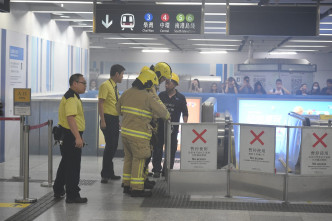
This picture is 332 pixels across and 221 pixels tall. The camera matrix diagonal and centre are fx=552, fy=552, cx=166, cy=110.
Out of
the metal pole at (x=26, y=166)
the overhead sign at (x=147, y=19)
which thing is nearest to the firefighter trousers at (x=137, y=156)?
the metal pole at (x=26, y=166)

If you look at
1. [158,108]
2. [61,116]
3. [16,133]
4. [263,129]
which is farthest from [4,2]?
[16,133]

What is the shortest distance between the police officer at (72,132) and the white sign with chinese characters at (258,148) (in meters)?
2.11

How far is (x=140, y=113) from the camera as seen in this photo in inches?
283

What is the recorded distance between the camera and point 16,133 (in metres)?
11.2

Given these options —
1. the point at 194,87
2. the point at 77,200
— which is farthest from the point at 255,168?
the point at 194,87

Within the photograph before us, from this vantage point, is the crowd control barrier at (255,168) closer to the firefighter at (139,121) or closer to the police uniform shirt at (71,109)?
the firefighter at (139,121)

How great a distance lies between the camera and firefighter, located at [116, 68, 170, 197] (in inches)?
282

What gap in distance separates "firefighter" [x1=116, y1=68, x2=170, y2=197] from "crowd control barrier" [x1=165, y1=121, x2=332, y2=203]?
364 mm

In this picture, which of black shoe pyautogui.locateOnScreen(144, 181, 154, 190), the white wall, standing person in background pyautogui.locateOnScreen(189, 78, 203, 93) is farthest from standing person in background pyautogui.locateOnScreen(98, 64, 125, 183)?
the white wall

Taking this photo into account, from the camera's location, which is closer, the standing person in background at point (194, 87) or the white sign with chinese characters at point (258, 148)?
the white sign with chinese characters at point (258, 148)

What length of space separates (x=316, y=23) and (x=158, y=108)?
3.78m

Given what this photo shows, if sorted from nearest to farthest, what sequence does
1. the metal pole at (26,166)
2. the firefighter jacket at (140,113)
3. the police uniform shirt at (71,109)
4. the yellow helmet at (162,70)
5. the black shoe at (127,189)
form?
1. the police uniform shirt at (71,109)
2. the metal pole at (26,166)
3. the firefighter jacket at (140,113)
4. the black shoe at (127,189)
5. the yellow helmet at (162,70)

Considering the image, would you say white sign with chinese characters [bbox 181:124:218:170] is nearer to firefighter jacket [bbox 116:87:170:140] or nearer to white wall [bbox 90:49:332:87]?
firefighter jacket [bbox 116:87:170:140]

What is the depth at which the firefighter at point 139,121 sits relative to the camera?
7.17 meters
